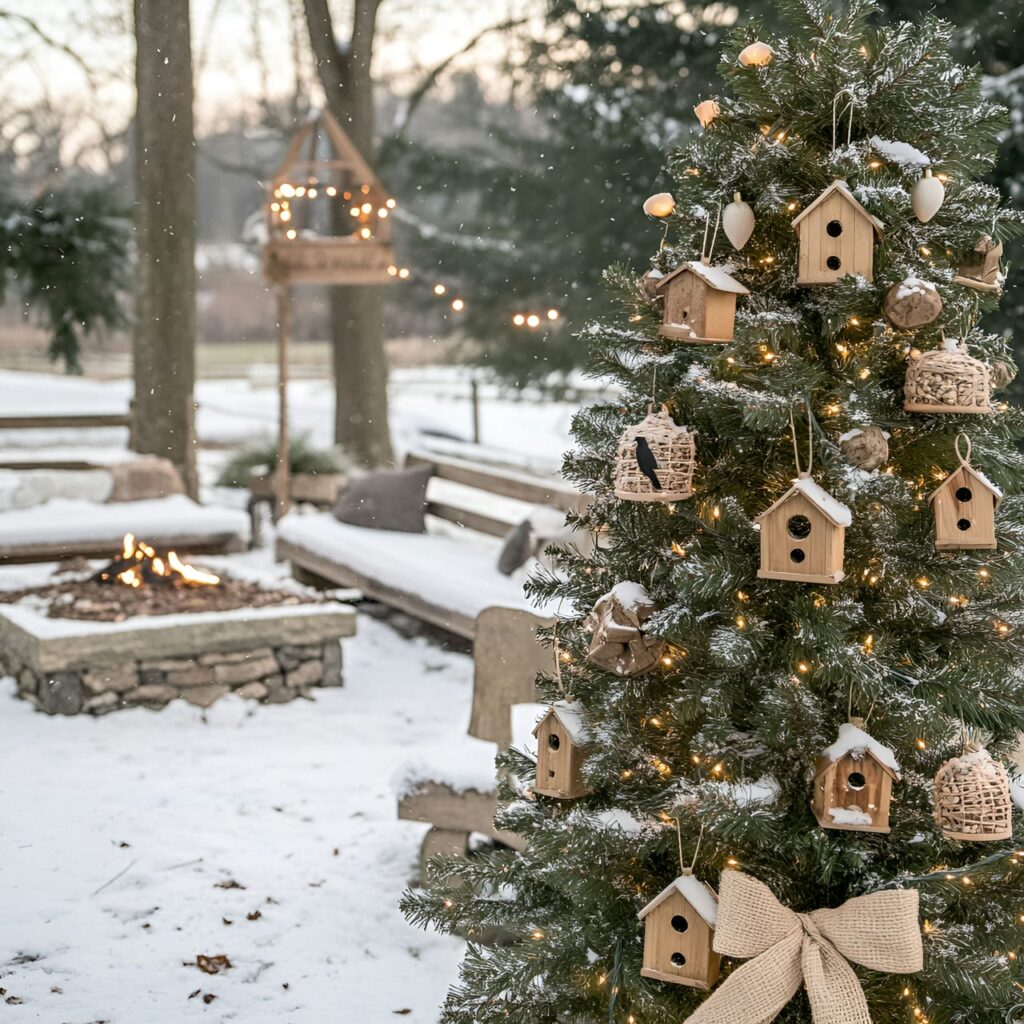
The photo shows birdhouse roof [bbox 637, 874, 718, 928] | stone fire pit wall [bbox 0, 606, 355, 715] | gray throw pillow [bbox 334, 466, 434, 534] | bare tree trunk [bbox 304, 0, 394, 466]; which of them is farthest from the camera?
bare tree trunk [bbox 304, 0, 394, 466]

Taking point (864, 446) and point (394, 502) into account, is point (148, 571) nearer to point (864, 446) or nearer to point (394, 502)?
point (394, 502)

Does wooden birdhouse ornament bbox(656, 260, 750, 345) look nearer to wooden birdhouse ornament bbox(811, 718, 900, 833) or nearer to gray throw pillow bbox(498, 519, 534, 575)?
wooden birdhouse ornament bbox(811, 718, 900, 833)

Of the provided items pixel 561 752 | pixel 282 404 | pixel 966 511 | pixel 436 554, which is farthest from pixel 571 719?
pixel 282 404

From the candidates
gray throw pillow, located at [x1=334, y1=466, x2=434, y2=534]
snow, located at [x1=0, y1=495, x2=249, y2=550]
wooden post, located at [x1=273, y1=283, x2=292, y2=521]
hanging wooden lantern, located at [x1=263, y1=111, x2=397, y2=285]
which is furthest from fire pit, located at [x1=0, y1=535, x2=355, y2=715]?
hanging wooden lantern, located at [x1=263, y1=111, x2=397, y2=285]

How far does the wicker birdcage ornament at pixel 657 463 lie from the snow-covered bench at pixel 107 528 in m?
5.91

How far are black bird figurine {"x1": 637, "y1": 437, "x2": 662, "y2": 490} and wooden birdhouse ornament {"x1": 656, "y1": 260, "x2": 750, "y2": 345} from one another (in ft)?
0.74

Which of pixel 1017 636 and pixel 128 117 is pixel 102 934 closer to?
pixel 1017 636

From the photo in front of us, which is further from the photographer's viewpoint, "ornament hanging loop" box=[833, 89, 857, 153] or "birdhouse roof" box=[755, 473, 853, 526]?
"ornament hanging loop" box=[833, 89, 857, 153]

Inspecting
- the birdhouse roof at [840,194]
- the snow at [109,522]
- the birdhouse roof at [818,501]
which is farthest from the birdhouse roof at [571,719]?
the snow at [109,522]

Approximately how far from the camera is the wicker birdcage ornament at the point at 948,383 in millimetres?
2275

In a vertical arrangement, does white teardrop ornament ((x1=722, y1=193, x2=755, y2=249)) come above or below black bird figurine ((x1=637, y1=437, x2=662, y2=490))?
above

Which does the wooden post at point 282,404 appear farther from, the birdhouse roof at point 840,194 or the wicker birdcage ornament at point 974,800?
the wicker birdcage ornament at point 974,800

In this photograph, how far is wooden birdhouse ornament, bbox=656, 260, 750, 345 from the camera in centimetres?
234

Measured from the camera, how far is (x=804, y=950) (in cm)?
226
